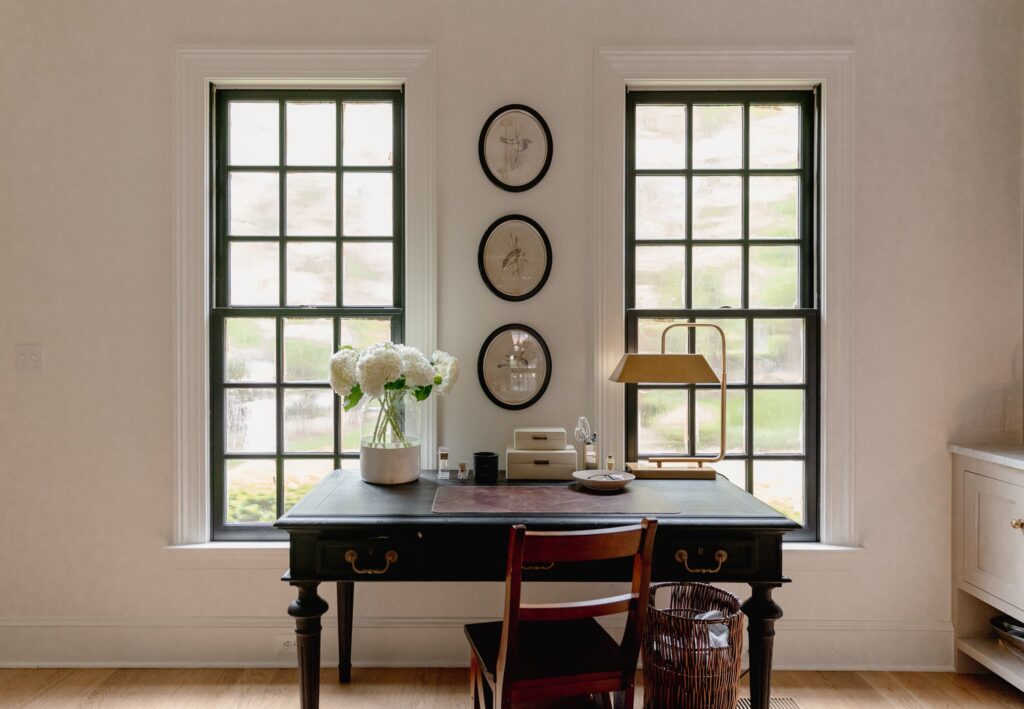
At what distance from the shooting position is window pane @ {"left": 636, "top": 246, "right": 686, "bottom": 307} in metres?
3.16

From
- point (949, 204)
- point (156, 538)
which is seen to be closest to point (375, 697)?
point (156, 538)

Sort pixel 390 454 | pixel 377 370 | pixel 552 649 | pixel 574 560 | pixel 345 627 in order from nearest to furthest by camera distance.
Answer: pixel 574 560, pixel 552 649, pixel 377 370, pixel 390 454, pixel 345 627

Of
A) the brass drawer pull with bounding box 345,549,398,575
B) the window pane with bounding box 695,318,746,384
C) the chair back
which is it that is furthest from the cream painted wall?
the chair back

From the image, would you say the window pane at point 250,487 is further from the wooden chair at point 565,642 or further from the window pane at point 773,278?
the window pane at point 773,278

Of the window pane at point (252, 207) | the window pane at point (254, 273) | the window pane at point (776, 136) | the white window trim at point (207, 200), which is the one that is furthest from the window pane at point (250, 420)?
the window pane at point (776, 136)

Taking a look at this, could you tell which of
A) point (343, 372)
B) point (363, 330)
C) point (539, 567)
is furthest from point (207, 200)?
point (539, 567)

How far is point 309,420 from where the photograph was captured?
10.4 ft

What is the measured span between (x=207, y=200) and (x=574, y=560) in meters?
2.38

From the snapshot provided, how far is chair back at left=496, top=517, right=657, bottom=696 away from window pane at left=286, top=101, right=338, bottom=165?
2.13 metres

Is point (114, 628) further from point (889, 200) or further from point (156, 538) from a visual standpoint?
point (889, 200)

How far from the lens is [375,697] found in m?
2.80

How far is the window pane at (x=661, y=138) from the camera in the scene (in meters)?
3.15

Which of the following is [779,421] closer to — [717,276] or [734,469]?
[734,469]

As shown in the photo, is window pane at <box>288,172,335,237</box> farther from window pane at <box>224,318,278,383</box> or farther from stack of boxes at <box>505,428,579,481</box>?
stack of boxes at <box>505,428,579,481</box>
